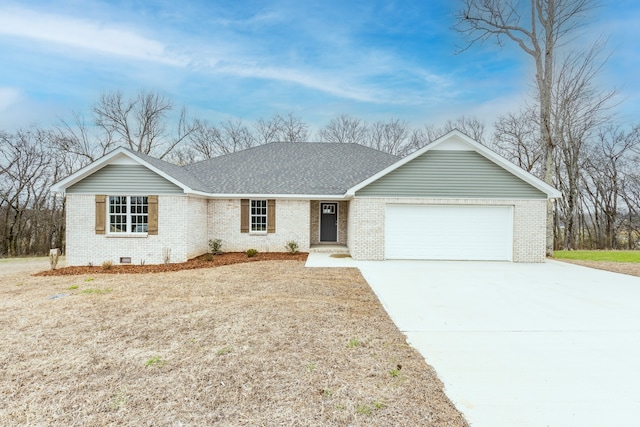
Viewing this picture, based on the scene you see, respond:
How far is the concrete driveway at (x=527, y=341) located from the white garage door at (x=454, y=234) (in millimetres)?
2963

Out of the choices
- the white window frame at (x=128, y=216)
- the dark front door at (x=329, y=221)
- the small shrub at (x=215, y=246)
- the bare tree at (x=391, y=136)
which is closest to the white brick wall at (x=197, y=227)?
the small shrub at (x=215, y=246)

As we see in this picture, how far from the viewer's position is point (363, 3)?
14477 millimetres

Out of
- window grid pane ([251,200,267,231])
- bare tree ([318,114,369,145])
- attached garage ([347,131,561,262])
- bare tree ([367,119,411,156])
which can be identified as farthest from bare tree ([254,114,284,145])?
attached garage ([347,131,561,262])

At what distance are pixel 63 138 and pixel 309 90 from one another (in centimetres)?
1898

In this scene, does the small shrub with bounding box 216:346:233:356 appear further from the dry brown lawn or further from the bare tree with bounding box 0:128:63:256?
the bare tree with bounding box 0:128:63:256

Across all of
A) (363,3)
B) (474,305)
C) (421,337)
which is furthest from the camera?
(363,3)

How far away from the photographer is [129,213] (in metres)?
12.7

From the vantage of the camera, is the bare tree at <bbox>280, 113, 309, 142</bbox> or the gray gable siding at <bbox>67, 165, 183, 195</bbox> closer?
the gray gable siding at <bbox>67, 165, 183, 195</bbox>

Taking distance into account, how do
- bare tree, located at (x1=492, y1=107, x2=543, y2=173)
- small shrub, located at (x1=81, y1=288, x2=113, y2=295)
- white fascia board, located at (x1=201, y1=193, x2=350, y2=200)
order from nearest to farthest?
small shrub, located at (x1=81, y1=288, x2=113, y2=295), white fascia board, located at (x1=201, y1=193, x2=350, y2=200), bare tree, located at (x1=492, y1=107, x2=543, y2=173)

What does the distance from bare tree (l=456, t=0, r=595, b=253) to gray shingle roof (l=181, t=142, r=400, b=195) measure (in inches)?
304

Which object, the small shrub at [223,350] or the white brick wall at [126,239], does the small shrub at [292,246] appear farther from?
the small shrub at [223,350]

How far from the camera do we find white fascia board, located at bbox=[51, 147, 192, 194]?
12164 millimetres

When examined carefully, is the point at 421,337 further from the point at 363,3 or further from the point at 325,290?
the point at 363,3

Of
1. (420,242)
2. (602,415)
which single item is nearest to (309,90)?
(420,242)
